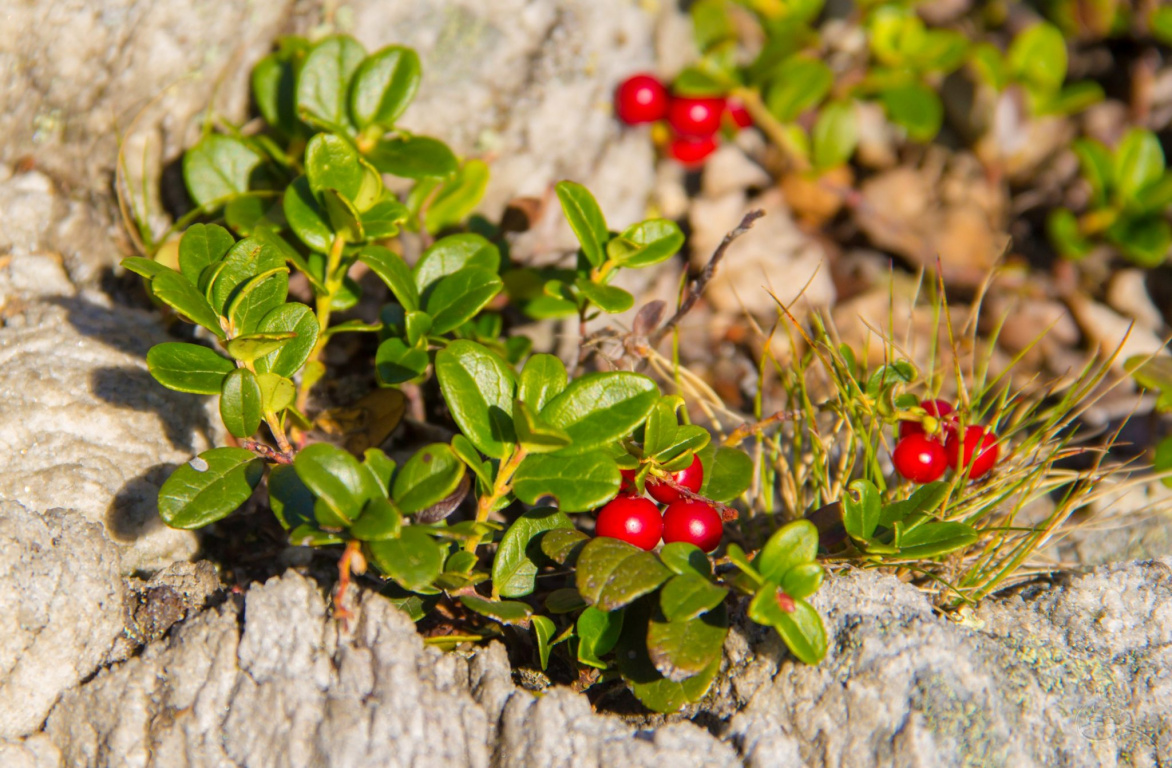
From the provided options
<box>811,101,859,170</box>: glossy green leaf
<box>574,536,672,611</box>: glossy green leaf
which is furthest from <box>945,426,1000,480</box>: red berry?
<box>811,101,859,170</box>: glossy green leaf

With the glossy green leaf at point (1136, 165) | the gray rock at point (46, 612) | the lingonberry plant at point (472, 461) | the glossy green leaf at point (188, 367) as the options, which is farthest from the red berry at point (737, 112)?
the gray rock at point (46, 612)

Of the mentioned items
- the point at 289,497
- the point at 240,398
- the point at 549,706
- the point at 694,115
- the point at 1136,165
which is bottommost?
the point at 1136,165

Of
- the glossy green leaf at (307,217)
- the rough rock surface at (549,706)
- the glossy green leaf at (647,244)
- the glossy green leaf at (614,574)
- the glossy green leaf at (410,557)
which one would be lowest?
the rough rock surface at (549,706)

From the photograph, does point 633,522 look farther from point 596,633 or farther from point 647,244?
point 647,244

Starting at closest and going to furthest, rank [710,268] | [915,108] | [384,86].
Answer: [710,268] < [384,86] < [915,108]

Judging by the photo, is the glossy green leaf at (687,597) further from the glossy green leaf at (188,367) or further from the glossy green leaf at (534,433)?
the glossy green leaf at (188,367)

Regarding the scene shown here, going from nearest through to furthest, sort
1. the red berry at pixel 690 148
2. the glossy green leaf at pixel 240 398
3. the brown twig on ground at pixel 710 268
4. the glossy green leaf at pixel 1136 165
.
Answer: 1. the glossy green leaf at pixel 240 398
2. the brown twig on ground at pixel 710 268
3. the red berry at pixel 690 148
4. the glossy green leaf at pixel 1136 165

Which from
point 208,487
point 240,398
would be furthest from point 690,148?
point 208,487
